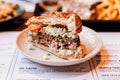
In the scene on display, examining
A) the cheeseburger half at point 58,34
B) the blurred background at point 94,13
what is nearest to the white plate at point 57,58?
the cheeseburger half at point 58,34

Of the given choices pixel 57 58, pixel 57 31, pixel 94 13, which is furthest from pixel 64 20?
pixel 94 13

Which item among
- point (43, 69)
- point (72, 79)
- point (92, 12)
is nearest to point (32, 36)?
point (43, 69)

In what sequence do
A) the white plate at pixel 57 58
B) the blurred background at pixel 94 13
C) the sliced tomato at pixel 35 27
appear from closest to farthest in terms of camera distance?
1. the white plate at pixel 57 58
2. the sliced tomato at pixel 35 27
3. the blurred background at pixel 94 13

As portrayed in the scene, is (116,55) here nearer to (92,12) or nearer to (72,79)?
(72,79)

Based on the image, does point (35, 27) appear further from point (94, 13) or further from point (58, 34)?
A: point (94, 13)

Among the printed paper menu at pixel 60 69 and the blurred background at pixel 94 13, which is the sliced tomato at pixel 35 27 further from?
the blurred background at pixel 94 13

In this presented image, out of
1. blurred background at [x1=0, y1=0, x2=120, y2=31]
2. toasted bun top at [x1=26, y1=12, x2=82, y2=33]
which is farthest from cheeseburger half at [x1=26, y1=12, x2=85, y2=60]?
blurred background at [x1=0, y1=0, x2=120, y2=31]

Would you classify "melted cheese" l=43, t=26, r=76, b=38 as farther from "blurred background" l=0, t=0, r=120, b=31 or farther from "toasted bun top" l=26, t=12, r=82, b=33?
"blurred background" l=0, t=0, r=120, b=31
